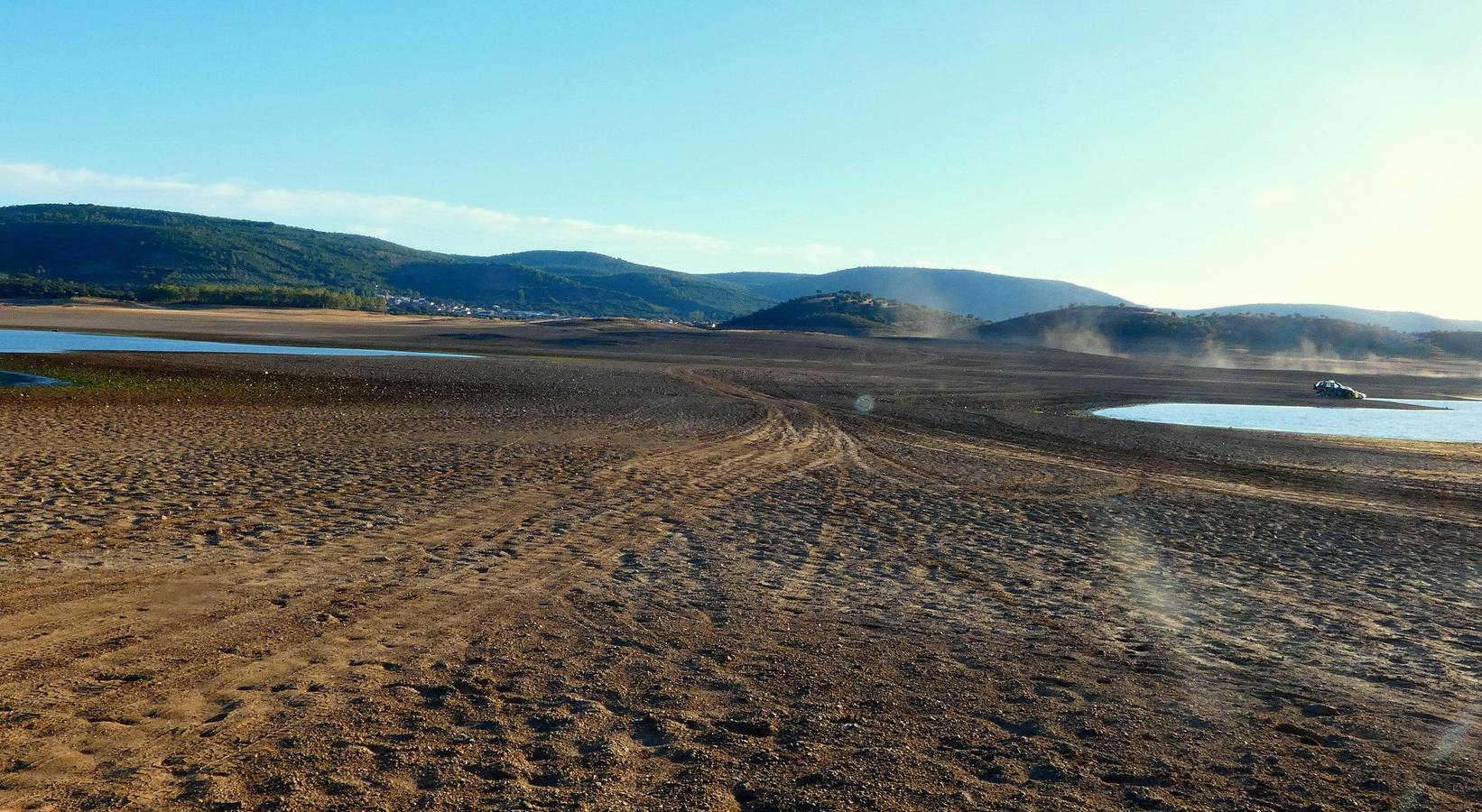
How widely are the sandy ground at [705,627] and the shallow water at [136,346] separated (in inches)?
1355

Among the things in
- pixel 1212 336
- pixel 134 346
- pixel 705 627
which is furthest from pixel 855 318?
pixel 705 627

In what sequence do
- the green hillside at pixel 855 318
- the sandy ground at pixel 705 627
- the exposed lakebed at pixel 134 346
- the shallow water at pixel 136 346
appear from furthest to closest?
the green hillside at pixel 855 318, the shallow water at pixel 136 346, the exposed lakebed at pixel 134 346, the sandy ground at pixel 705 627

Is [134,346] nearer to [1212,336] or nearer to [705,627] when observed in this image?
[705,627]

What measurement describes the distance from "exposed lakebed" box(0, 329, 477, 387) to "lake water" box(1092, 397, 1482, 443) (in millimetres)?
38623

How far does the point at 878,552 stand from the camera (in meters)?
11.4

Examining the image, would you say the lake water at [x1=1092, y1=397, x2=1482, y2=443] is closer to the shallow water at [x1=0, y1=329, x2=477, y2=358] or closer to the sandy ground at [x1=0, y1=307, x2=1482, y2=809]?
the sandy ground at [x1=0, y1=307, x2=1482, y2=809]

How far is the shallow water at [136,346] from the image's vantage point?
50.6 metres

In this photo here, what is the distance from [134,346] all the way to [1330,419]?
60.7m

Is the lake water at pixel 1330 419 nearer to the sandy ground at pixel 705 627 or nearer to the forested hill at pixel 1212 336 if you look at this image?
the sandy ground at pixel 705 627

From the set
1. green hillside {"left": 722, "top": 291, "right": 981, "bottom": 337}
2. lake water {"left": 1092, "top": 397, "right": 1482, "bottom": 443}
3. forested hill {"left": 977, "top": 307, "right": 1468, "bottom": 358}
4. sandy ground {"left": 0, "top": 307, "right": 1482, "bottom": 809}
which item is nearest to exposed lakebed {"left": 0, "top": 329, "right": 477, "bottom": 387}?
sandy ground {"left": 0, "top": 307, "right": 1482, "bottom": 809}

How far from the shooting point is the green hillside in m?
122

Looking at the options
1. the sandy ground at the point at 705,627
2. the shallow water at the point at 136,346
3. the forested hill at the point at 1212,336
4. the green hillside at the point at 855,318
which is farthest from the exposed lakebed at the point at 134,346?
the forested hill at the point at 1212,336

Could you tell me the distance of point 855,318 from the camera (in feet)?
411

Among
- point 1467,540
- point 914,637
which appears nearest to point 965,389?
point 1467,540
